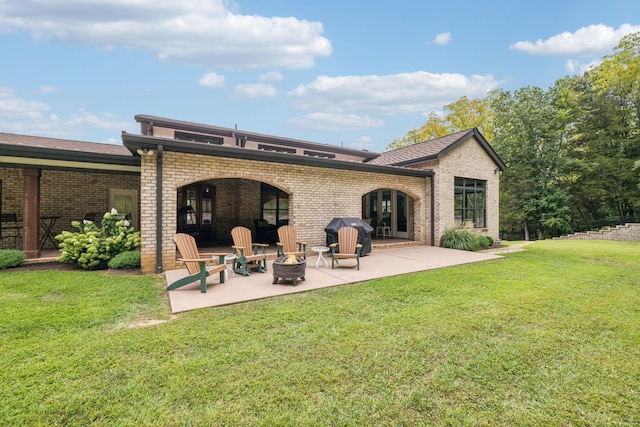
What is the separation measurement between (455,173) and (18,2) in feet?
47.8

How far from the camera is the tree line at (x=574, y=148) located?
63.6 feet

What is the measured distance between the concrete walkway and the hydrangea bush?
1749 mm

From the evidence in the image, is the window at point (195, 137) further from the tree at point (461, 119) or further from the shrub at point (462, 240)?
the tree at point (461, 119)

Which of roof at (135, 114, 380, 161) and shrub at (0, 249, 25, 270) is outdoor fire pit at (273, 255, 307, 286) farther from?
roof at (135, 114, 380, 161)

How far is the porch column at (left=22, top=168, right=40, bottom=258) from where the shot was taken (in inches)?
273

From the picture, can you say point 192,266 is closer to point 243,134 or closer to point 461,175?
point 243,134

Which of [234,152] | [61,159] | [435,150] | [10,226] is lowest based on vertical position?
[10,226]

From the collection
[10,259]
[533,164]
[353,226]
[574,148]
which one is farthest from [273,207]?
[574,148]

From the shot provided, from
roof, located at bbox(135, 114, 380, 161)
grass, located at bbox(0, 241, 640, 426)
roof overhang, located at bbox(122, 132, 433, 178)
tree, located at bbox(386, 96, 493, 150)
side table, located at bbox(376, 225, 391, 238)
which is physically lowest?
grass, located at bbox(0, 241, 640, 426)

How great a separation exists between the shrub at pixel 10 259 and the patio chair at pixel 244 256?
5022 mm

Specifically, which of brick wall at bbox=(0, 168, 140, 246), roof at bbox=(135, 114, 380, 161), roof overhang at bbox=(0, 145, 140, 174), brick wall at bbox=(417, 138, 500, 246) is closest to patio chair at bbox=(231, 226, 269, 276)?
roof overhang at bbox=(0, 145, 140, 174)

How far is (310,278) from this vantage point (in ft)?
19.4

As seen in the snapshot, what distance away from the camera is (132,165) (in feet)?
24.8

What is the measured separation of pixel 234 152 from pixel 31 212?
5.17 metres
